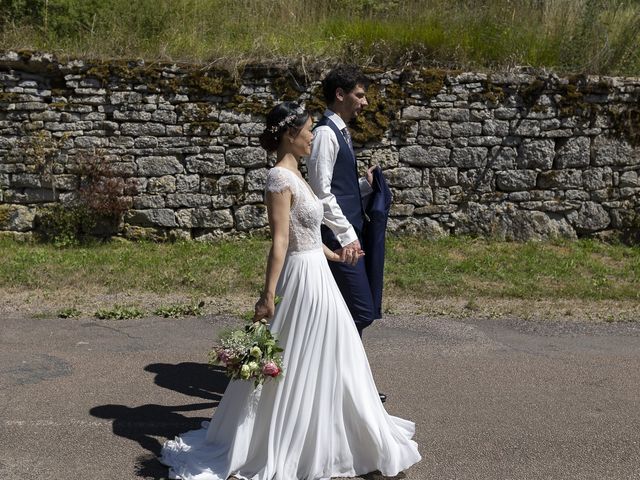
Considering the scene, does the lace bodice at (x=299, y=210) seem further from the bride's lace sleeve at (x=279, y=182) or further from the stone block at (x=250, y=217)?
the stone block at (x=250, y=217)

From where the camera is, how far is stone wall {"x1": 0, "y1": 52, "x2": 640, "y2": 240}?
1073 cm

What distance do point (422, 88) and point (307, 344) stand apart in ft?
23.1

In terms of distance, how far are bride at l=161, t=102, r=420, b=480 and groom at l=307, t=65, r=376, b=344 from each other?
43 cm

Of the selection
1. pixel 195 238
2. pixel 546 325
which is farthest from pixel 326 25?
pixel 546 325

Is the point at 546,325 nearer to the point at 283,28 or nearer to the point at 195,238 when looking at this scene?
the point at 195,238

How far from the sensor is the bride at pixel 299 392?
4445 mm

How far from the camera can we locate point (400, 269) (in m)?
9.44

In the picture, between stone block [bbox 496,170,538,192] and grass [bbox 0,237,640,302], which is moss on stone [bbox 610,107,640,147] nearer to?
stone block [bbox 496,170,538,192]

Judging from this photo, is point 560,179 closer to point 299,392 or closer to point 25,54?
point 25,54

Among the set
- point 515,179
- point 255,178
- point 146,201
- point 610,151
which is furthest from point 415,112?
point 146,201

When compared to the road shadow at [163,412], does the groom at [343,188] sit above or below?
above

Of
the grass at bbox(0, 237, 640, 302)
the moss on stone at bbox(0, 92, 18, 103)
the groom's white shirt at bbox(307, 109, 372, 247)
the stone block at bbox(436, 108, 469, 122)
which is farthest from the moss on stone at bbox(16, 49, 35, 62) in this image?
the groom's white shirt at bbox(307, 109, 372, 247)

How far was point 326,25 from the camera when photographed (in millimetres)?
12078

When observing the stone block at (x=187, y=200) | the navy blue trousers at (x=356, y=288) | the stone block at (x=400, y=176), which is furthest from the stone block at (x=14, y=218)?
the navy blue trousers at (x=356, y=288)
